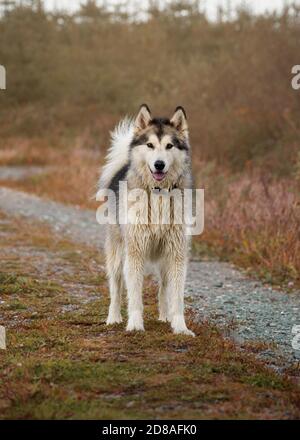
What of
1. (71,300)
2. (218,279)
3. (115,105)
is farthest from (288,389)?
(115,105)

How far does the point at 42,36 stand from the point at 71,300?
106 ft

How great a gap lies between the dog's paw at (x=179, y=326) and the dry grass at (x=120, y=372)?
0.10m

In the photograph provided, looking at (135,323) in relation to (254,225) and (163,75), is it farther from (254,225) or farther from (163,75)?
(163,75)

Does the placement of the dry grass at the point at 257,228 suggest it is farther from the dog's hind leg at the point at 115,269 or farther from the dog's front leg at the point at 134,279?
the dog's front leg at the point at 134,279

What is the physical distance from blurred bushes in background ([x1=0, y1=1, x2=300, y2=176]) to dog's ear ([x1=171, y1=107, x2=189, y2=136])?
964 centimetres

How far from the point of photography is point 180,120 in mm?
6250

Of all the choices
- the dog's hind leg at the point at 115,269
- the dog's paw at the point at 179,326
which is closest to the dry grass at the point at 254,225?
the dog's hind leg at the point at 115,269

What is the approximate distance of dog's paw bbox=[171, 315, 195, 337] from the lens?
599 cm

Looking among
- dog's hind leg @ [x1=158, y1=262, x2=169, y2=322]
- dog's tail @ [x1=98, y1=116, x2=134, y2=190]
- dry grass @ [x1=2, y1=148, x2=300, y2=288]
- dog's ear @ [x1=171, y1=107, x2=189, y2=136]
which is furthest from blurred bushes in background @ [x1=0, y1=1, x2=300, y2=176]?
dog's ear @ [x1=171, y1=107, x2=189, y2=136]

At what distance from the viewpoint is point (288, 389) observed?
4.64 meters

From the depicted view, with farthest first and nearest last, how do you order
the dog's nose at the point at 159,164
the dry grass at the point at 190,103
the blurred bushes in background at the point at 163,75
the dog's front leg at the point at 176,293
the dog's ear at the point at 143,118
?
the blurred bushes in background at the point at 163,75
the dry grass at the point at 190,103
the dog's ear at the point at 143,118
the dog's front leg at the point at 176,293
the dog's nose at the point at 159,164

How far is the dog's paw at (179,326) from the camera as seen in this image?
5.99 m

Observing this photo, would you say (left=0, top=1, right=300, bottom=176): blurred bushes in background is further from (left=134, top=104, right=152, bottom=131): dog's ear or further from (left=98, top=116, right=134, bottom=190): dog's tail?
(left=134, top=104, right=152, bottom=131): dog's ear

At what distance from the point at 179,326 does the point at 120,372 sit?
1.28m
